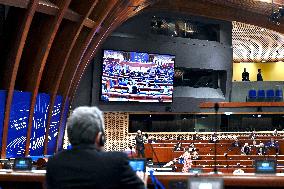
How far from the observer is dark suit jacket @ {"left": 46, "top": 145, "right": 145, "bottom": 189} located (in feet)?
7.41

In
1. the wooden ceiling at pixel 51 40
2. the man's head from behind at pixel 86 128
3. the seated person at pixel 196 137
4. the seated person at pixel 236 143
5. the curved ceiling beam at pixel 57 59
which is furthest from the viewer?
the seated person at pixel 196 137

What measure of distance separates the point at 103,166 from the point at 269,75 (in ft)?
111

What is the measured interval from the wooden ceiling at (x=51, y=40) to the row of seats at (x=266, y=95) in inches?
405

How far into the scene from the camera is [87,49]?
1803 centimetres

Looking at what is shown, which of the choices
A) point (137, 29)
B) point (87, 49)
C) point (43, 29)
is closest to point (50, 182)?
point (43, 29)

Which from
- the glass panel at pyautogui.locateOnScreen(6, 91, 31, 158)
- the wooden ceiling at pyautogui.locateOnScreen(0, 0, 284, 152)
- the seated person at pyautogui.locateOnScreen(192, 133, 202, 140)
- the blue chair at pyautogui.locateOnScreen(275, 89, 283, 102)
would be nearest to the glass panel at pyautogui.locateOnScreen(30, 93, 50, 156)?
the wooden ceiling at pyautogui.locateOnScreen(0, 0, 284, 152)

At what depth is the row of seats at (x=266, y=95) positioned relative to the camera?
26.7m

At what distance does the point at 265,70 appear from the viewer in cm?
3484

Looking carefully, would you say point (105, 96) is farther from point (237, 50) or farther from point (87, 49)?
point (237, 50)

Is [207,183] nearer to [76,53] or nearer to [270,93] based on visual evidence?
[76,53]

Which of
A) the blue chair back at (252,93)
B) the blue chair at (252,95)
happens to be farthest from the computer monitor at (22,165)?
the blue chair back at (252,93)

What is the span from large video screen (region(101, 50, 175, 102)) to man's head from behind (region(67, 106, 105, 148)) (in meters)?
18.4

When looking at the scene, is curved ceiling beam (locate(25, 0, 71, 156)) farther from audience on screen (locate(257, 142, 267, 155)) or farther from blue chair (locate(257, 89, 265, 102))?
blue chair (locate(257, 89, 265, 102))

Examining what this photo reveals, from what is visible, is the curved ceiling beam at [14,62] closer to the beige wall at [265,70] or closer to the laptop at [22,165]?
the laptop at [22,165]
